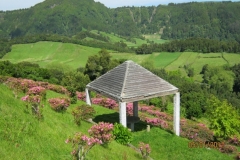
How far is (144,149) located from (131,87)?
205 inches

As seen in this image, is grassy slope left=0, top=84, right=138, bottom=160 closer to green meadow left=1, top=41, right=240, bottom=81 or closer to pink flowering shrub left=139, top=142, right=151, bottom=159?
pink flowering shrub left=139, top=142, right=151, bottom=159

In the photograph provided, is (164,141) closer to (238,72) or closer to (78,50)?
(238,72)

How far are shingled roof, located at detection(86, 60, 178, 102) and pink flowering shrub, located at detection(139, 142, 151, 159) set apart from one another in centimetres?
404

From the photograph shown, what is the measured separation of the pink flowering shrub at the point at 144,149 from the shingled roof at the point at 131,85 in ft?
13.3

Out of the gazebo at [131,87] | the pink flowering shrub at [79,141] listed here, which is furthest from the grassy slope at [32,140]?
the gazebo at [131,87]

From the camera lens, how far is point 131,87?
18141 millimetres

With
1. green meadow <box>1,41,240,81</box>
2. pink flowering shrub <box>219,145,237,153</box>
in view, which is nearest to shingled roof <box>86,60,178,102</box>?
pink flowering shrub <box>219,145,237,153</box>

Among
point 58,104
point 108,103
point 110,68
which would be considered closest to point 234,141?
point 58,104

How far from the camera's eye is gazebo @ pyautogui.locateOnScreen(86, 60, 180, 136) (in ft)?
58.0

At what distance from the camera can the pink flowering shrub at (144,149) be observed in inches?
536

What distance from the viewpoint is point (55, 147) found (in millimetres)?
9805

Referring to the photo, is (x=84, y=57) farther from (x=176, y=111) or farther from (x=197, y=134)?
(x=176, y=111)

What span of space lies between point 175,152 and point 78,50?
12429 cm

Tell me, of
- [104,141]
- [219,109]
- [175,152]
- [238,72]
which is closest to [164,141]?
[175,152]
